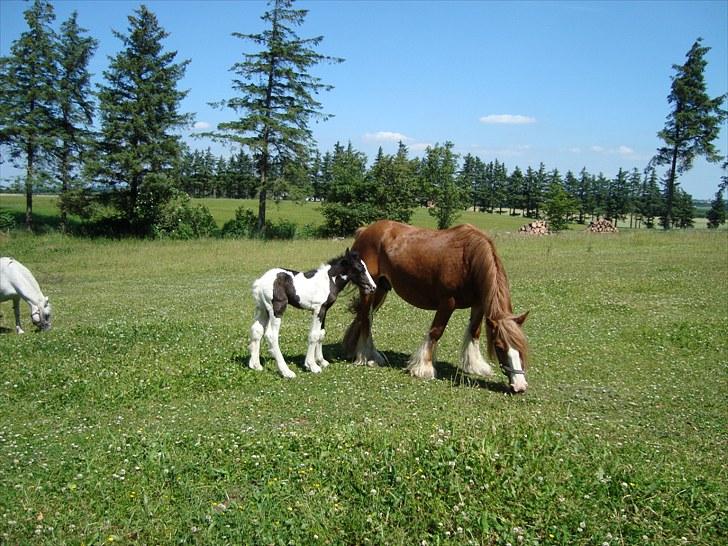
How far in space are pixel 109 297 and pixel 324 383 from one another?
40.9ft

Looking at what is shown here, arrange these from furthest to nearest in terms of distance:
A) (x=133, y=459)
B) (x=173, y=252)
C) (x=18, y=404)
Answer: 1. (x=173, y=252)
2. (x=18, y=404)
3. (x=133, y=459)

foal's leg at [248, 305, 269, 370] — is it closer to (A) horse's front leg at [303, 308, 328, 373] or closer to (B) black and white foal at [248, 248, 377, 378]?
(B) black and white foal at [248, 248, 377, 378]

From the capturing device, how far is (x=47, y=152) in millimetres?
40344

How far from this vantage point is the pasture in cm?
501

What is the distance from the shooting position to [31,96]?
3938cm

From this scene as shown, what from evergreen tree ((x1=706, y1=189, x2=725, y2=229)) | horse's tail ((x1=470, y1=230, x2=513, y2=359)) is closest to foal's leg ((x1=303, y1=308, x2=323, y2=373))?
horse's tail ((x1=470, y1=230, x2=513, y2=359))

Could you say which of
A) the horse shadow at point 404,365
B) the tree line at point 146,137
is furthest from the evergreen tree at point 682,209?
the horse shadow at point 404,365

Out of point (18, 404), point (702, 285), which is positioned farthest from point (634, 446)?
point (702, 285)

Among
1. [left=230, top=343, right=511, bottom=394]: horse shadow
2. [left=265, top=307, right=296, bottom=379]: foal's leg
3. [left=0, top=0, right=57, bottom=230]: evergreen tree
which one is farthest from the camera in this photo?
[left=0, top=0, right=57, bottom=230]: evergreen tree

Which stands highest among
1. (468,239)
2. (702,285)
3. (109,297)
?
(468,239)

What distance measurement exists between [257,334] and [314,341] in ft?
3.37

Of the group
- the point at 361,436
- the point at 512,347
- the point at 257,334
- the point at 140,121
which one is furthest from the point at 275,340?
the point at 140,121

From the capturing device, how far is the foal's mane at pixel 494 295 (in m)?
8.85

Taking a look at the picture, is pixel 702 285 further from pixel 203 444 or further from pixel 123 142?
pixel 123 142
